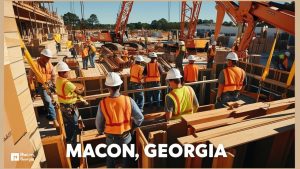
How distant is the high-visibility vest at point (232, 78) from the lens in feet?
17.0

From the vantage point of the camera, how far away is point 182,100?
151 inches

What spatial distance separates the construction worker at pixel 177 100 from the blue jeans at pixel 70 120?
2539mm

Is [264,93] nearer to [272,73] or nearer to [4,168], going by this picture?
[272,73]

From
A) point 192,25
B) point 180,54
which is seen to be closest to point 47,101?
point 180,54

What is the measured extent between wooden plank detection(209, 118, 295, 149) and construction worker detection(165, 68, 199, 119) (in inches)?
42.7

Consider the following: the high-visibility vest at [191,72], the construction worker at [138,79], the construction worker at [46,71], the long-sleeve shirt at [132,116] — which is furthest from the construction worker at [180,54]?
the long-sleeve shirt at [132,116]

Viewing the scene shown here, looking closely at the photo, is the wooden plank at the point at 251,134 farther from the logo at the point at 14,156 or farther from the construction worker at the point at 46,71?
the construction worker at the point at 46,71

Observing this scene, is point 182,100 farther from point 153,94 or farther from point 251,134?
point 153,94

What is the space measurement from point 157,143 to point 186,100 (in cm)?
94

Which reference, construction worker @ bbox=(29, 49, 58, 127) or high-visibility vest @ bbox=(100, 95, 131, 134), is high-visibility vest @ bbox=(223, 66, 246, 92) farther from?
construction worker @ bbox=(29, 49, 58, 127)

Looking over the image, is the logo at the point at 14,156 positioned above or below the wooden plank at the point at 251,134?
below

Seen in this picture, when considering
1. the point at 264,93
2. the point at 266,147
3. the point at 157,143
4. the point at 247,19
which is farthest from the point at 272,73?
the point at 157,143

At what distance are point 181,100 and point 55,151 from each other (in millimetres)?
2370

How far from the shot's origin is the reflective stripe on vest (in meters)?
3.78
